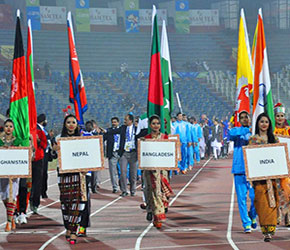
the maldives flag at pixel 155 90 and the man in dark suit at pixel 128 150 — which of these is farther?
the man in dark suit at pixel 128 150

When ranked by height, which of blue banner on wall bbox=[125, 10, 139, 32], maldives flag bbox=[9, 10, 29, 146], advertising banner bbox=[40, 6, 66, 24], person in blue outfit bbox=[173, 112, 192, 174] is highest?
advertising banner bbox=[40, 6, 66, 24]

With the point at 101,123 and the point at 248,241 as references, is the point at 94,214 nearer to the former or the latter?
the point at 248,241

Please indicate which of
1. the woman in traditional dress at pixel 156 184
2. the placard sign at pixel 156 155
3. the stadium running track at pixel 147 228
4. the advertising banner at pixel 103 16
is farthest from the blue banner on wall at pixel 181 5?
the placard sign at pixel 156 155

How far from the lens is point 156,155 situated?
35.1 feet

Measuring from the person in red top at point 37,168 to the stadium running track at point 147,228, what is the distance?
26 cm

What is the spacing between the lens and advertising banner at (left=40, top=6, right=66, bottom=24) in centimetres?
5681

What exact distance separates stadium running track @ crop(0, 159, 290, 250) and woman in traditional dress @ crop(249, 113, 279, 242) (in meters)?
0.19

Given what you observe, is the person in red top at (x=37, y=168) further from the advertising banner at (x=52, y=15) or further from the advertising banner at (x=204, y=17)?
the advertising banner at (x=204, y=17)

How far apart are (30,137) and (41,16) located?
153 ft

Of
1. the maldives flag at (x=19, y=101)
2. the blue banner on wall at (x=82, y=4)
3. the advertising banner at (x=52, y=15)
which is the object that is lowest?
the maldives flag at (x=19, y=101)

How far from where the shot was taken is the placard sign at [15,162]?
1043 cm

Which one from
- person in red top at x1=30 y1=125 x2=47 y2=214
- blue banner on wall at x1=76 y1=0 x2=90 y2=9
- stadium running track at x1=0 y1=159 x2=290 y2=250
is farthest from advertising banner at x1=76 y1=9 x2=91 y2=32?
person in red top at x1=30 y1=125 x2=47 y2=214

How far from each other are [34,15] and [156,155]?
46.8 meters

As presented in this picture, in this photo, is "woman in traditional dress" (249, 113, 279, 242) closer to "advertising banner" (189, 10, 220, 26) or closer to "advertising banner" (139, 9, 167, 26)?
"advertising banner" (139, 9, 167, 26)
